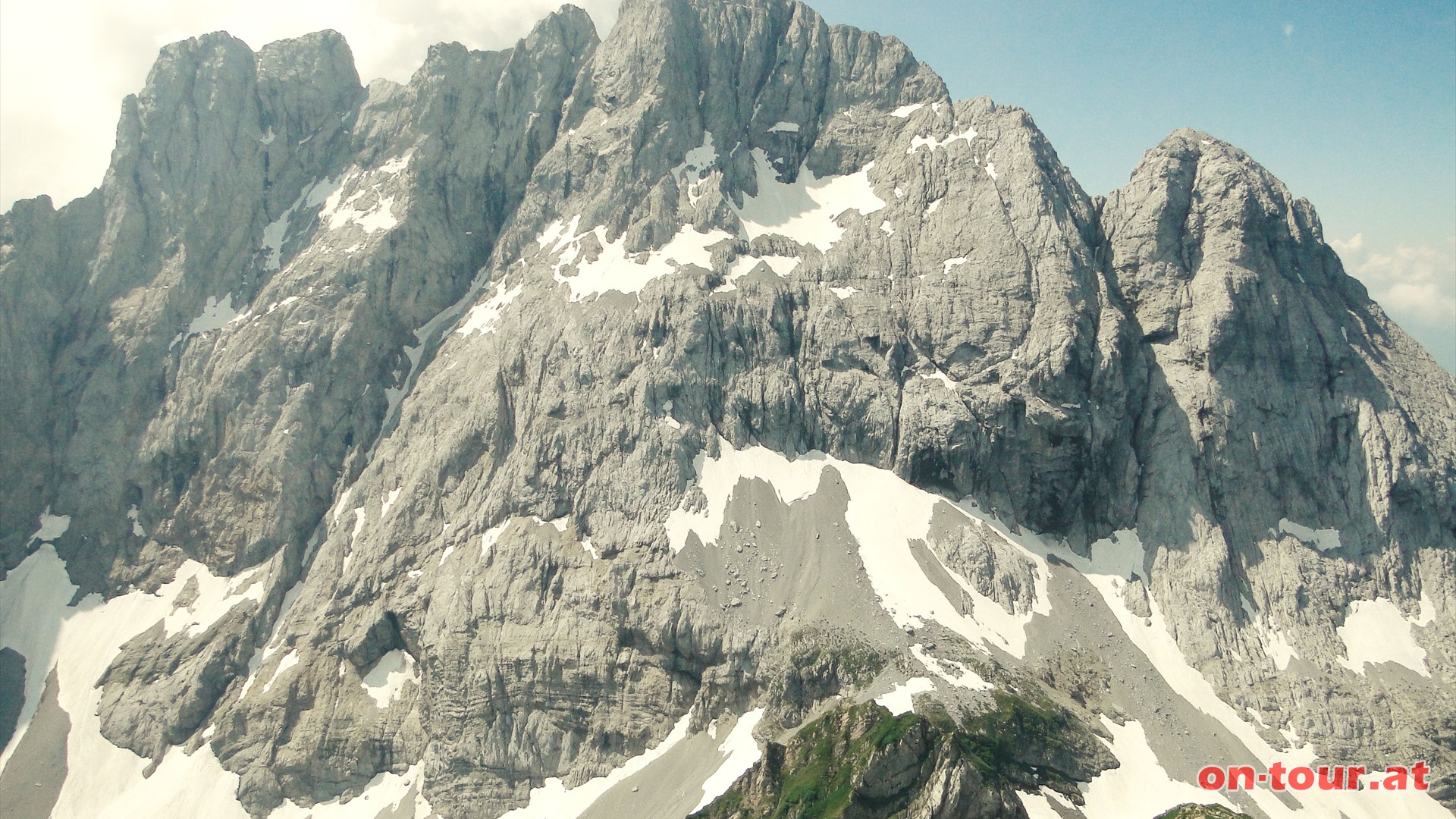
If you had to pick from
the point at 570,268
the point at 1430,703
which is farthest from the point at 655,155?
the point at 1430,703

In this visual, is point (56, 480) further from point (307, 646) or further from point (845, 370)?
point (845, 370)

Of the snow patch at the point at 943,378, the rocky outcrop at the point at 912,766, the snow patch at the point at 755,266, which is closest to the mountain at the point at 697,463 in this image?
the rocky outcrop at the point at 912,766

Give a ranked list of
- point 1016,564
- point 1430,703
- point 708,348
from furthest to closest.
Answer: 1. point 708,348
2. point 1016,564
3. point 1430,703

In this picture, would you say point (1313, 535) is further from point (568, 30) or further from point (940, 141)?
point (568, 30)

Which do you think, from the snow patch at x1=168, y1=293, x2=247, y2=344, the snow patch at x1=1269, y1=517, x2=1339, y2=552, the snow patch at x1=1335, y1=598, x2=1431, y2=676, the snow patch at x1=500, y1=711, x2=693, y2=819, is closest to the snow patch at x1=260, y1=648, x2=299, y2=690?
the snow patch at x1=500, y1=711, x2=693, y2=819

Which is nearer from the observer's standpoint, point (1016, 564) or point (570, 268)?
point (1016, 564)

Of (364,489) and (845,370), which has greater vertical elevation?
(845,370)

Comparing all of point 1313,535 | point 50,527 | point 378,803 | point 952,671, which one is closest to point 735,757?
point 952,671
